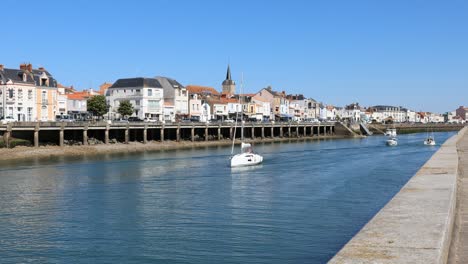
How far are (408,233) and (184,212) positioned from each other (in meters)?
14.2

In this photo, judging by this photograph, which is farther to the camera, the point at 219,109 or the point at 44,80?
the point at 219,109

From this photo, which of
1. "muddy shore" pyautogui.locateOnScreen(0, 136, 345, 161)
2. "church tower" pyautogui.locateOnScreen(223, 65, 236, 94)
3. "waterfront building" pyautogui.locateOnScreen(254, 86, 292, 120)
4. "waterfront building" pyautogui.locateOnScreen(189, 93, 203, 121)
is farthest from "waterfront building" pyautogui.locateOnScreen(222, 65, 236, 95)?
"muddy shore" pyautogui.locateOnScreen(0, 136, 345, 161)

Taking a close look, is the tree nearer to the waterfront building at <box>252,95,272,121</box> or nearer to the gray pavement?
the waterfront building at <box>252,95,272,121</box>

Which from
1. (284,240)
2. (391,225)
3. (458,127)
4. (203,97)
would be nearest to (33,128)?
(284,240)

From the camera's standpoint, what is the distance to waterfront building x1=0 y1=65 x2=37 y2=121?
7344cm

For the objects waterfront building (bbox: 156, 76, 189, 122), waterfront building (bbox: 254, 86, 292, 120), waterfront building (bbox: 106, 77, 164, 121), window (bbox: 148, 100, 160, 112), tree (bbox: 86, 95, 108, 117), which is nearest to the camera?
tree (bbox: 86, 95, 108, 117)

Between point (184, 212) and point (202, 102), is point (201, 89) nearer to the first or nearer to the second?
point (202, 102)

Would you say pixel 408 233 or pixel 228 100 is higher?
pixel 228 100

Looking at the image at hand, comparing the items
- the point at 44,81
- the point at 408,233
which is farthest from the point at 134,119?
the point at 408,233

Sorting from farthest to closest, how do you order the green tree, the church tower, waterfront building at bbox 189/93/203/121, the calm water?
the church tower → waterfront building at bbox 189/93/203/121 → the green tree → the calm water

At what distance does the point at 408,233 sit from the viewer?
11.6 meters

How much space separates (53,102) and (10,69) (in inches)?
301

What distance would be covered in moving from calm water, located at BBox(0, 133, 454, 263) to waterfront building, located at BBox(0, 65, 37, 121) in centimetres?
3156

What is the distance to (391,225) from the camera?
1261 cm
